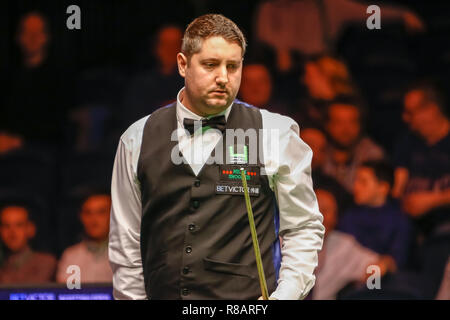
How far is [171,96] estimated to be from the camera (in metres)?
4.79

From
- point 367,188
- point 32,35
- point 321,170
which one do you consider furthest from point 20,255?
point 367,188

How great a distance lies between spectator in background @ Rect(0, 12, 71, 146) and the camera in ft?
16.2

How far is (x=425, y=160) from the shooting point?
4.65 metres

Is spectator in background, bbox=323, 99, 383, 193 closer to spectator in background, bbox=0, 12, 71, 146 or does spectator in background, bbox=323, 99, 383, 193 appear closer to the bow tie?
spectator in background, bbox=0, 12, 71, 146

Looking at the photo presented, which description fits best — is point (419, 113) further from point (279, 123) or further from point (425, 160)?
point (279, 123)

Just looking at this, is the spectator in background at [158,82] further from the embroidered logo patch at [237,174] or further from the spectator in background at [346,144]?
the embroidered logo patch at [237,174]

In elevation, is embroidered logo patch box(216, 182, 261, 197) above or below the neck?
below

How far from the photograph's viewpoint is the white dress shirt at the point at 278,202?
201 centimetres

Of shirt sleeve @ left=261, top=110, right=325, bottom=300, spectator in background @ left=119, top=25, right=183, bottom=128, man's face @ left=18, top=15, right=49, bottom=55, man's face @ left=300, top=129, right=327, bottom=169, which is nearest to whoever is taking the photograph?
shirt sleeve @ left=261, top=110, right=325, bottom=300

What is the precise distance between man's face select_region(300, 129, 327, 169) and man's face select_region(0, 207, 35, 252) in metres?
1.77

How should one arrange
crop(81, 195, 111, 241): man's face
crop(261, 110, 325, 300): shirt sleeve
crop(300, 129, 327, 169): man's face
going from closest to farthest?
crop(261, 110, 325, 300): shirt sleeve < crop(81, 195, 111, 241): man's face < crop(300, 129, 327, 169): man's face

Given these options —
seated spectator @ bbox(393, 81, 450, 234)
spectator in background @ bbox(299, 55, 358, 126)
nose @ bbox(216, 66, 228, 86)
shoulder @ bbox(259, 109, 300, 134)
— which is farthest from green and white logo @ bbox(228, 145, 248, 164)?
spectator in background @ bbox(299, 55, 358, 126)

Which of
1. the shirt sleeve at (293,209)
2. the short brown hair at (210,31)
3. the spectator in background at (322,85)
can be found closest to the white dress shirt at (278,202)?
the shirt sleeve at (293,209)
